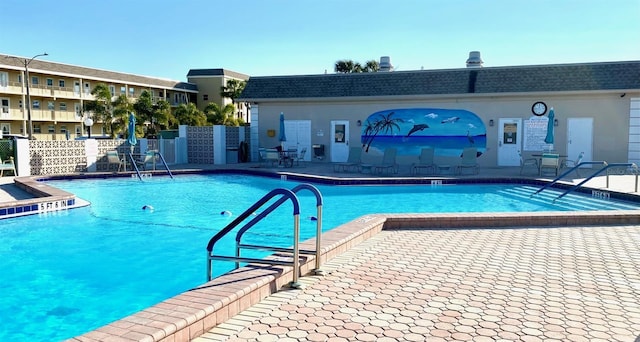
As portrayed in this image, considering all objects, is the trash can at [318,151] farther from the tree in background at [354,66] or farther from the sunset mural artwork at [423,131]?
the tree in background at [354,66]

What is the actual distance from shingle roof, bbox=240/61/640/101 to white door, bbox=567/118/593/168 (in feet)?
4.44

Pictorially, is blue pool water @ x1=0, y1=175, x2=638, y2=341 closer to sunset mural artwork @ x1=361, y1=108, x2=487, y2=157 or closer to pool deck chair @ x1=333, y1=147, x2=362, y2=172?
pool deck chair @ x1=333, y1=147, x2=362, y2=172

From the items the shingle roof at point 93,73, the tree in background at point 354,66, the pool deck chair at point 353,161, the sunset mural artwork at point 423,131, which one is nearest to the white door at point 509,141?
the sunset mural artwork at point 423,131

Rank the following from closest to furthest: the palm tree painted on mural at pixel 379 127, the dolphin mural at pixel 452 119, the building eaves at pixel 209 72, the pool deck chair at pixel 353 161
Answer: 1. the pool deck chair at pixel 353 161
2. the dolphin mural at pixel 452 119
3. the palm tree painted on mural at pixel 379 127
4. the building eaves at pixel 209 72

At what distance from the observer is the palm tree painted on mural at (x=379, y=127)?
67.0ft

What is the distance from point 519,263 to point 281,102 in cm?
1737

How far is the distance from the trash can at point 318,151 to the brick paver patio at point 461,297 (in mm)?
14884

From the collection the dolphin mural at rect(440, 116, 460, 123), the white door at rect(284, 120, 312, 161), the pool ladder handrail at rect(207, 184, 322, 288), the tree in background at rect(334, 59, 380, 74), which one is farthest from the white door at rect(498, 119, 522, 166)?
the tree in background at rect(334, 59, 380, 74)

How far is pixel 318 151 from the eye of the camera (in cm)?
2148

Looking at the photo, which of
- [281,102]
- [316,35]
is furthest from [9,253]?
[281,102]

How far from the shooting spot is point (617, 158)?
1814 centimetres

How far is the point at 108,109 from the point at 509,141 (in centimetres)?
4073

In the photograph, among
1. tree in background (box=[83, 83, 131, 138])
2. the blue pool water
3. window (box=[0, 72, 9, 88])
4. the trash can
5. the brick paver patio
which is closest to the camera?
the brick paver patio

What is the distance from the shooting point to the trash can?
21406mm
